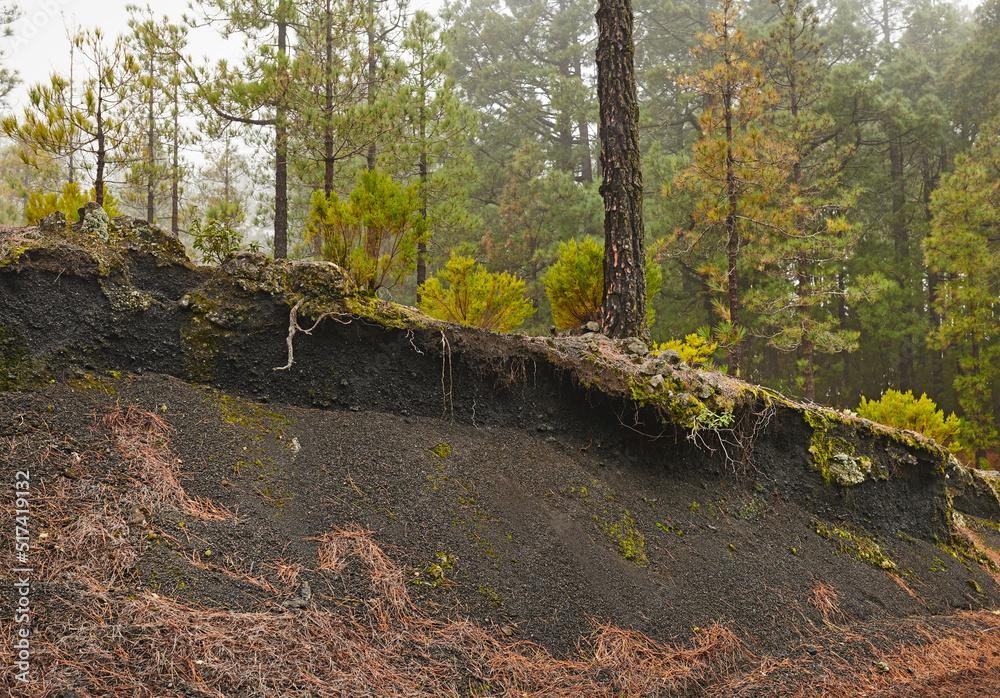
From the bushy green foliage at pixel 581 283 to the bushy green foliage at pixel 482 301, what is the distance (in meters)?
0.43

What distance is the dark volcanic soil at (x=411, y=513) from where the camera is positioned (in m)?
2.25

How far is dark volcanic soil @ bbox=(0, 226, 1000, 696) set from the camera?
225cm

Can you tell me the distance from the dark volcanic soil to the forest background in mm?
1283

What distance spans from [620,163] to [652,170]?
823 centimetres

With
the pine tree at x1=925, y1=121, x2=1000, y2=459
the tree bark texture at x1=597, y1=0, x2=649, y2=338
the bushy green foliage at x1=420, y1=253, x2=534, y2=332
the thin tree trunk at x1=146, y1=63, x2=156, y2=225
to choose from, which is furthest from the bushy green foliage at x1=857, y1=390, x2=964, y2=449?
the thin tree trunk at x1=146, y1=63, x2=156, y2=225

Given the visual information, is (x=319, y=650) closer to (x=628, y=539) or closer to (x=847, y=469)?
(x=628, y=539)

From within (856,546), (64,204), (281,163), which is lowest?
(856,546)

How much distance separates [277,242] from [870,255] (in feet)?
48.0

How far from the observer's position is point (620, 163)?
17.2 feet

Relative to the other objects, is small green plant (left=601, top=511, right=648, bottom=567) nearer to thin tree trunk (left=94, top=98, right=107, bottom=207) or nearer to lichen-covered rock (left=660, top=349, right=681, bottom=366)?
lichen-covered rock (left=660, top=349, right=681, bottom=366)

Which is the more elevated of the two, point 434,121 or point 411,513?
point 434,121

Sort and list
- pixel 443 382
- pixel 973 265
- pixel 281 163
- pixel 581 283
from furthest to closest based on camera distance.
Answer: pixel 973 265, pixel 281 163, pixel 581 283, pixel 443 382

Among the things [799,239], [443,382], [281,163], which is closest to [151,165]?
[281,163]

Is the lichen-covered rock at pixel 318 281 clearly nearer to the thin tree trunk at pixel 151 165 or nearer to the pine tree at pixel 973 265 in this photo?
the thin tree trunk at pixel 151 165
